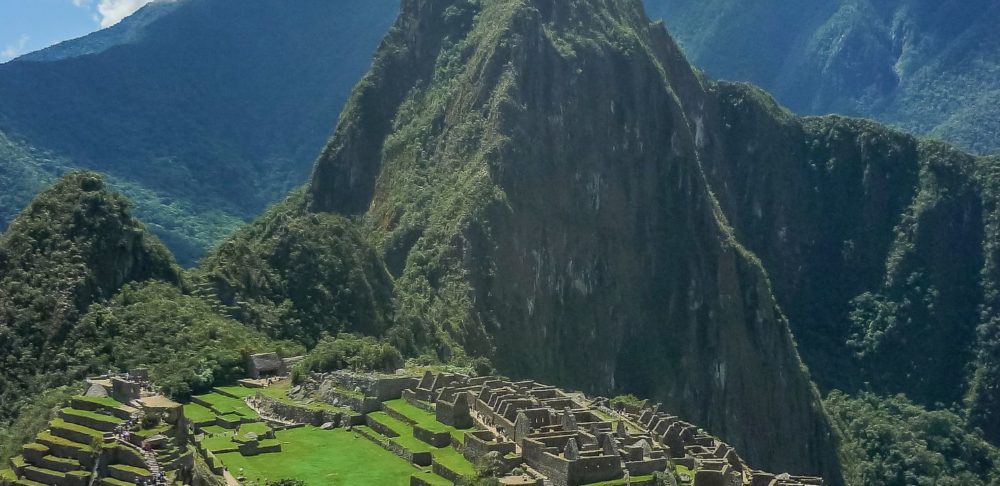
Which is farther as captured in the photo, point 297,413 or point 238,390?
point 238,390

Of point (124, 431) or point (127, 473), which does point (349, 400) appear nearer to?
point (124, 431)

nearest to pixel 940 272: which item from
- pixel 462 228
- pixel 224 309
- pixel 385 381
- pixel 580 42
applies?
pixel 580 42

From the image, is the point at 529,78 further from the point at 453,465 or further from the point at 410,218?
the point at 453,465

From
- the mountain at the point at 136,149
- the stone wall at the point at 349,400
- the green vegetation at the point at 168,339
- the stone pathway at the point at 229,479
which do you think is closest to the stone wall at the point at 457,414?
the stone wall at the point at 349,400

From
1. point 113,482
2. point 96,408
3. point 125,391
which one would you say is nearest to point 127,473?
point 113,482

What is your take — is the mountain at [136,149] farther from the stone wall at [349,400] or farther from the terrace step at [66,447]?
the terrace step at [66,447]

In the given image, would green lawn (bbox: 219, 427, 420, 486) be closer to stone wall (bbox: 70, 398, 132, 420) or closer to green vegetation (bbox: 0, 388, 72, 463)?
stone wall (bbox: 70, 398, 132, 420)
